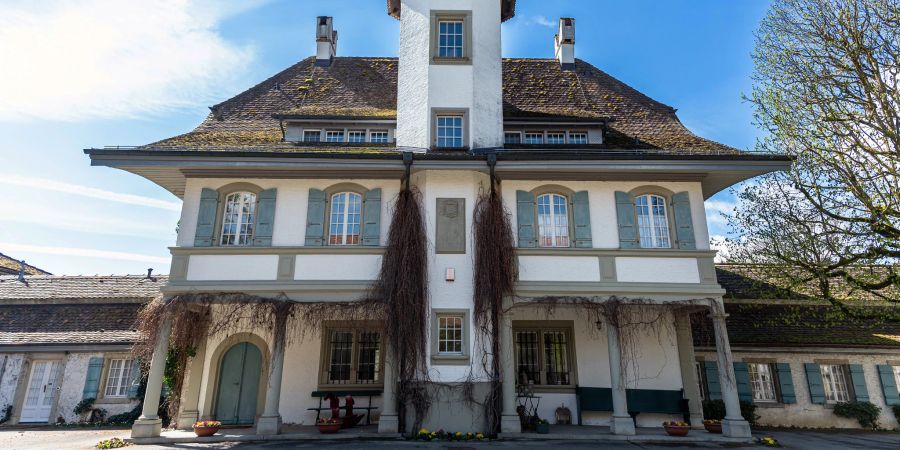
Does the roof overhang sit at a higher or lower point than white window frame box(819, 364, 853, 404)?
higher

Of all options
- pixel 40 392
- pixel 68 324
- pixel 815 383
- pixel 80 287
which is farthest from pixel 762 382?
pixel 80 287

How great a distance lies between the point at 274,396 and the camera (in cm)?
1101


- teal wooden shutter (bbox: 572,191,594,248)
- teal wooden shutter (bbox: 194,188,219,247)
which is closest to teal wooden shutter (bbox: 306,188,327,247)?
teal wooden shutter (bbox: 194,188,219,247)

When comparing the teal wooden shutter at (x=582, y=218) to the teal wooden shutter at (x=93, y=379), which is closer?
the teal wooden shutter at (x=582, y=218)

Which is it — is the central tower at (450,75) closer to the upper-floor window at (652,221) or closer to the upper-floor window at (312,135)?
the upper-floor window at (312,135)

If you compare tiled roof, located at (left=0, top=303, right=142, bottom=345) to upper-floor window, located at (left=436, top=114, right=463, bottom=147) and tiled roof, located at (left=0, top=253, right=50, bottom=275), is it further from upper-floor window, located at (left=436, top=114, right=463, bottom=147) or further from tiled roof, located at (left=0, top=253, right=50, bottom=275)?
upper-floor window, located at (left=436, top=114, right=463, bottom=147)

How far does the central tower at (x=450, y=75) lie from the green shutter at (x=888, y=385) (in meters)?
13.7

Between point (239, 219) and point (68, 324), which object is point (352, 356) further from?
point (68, 324)

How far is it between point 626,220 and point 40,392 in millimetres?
17695

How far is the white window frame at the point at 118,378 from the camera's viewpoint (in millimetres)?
14953

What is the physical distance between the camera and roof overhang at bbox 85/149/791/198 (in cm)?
1173

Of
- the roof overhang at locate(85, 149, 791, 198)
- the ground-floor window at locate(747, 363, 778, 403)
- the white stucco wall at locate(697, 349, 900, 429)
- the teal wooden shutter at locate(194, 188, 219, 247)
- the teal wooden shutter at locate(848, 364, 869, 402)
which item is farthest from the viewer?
the ground-floor window at locate(747, 363, 778, 403)

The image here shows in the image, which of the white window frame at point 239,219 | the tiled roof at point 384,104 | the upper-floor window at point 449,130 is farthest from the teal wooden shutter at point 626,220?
the white window frame at point 239,219

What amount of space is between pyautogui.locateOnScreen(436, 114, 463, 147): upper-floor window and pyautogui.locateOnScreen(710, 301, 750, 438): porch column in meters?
7.44
